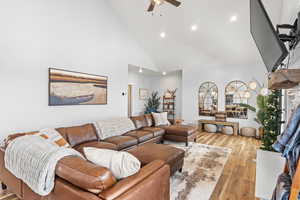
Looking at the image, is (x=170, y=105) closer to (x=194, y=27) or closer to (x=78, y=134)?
(x=194, y=27)

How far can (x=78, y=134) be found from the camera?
3039 mm

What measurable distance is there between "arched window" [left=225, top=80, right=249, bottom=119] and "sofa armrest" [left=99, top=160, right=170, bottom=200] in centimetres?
522

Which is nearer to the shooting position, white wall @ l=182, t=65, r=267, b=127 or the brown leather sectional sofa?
the brown leather sectional sofa

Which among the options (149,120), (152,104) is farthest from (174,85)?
(149,120)

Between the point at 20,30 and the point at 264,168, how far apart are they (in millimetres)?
4408

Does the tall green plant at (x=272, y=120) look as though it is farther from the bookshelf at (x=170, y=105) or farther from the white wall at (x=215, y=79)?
the bookshelf at (x=170, y=105)

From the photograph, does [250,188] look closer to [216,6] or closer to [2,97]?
[216,6]

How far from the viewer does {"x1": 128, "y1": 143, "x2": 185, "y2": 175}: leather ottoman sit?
2.35m

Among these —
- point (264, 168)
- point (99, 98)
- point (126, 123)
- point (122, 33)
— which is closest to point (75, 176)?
point (264, 168)

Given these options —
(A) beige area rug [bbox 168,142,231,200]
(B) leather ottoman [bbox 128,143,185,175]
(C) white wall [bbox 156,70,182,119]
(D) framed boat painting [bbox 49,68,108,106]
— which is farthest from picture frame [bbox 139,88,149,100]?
(B) leather ottoman [bbox 128,143,185,175]

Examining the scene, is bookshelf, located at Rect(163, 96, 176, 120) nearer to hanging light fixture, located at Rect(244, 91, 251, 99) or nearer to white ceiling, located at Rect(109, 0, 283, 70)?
white ceiling, located at Rect(109, 0, 283, 70)

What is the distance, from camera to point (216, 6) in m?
3.66

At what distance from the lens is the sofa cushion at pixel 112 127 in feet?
11.3

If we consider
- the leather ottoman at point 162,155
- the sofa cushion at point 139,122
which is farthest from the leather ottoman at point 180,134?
the leather ottoman at point 162,155
